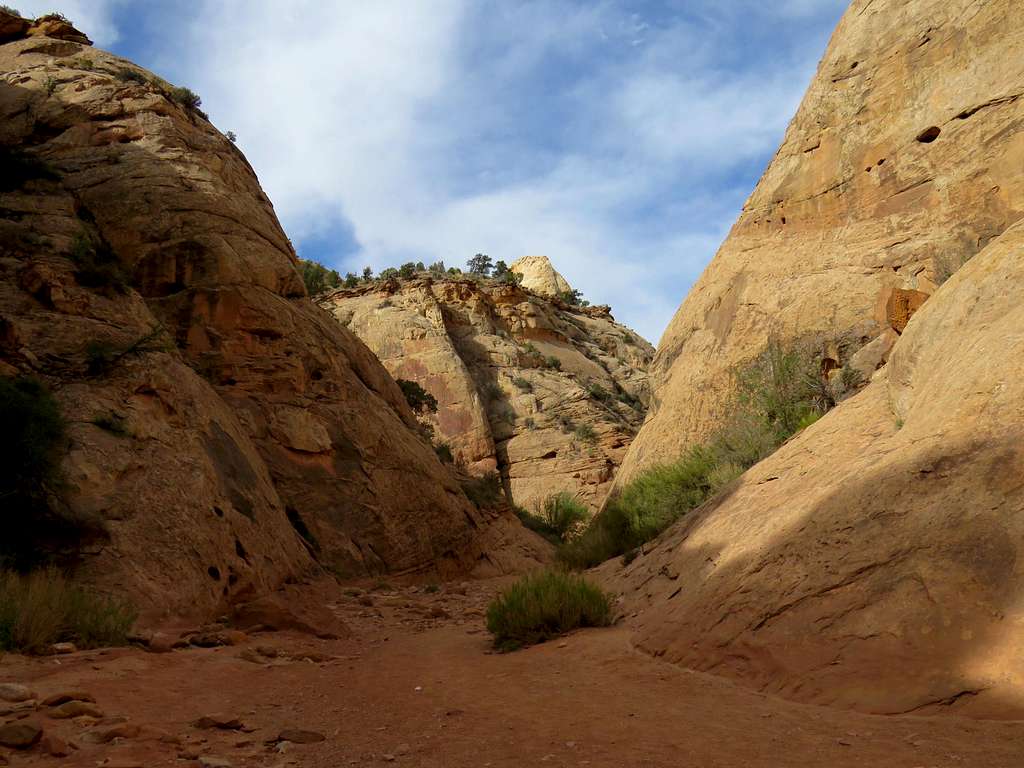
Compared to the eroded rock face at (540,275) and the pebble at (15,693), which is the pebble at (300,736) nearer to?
the pebble at (15,693)

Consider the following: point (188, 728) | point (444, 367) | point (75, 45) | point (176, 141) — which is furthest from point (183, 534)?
point (444, 367)

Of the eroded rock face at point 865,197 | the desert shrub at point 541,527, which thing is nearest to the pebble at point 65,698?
the eroded rock face at point 865,197

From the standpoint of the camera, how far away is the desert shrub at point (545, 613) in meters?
8.11

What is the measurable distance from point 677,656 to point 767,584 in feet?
3.08

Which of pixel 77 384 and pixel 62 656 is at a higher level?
pixel 77 384

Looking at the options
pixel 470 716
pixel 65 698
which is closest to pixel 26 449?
pixel 65 698

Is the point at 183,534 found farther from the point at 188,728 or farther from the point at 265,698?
the point at 188,728

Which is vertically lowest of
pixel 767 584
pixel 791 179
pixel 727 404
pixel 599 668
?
pixel 599 668

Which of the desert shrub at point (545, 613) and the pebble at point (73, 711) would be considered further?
the desert shrub at point (545, 613)

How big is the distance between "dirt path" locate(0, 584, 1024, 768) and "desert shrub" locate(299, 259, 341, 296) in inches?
1167

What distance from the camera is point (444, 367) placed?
4084 centimetres

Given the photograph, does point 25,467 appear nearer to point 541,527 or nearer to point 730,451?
point 730,451

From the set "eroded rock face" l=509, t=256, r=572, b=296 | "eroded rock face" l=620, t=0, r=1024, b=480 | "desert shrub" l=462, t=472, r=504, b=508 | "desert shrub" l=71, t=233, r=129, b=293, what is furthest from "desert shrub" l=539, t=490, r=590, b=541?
"eroded rock face" l=509, t=256, r=572, b=296

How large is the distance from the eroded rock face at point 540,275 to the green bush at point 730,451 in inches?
2586
